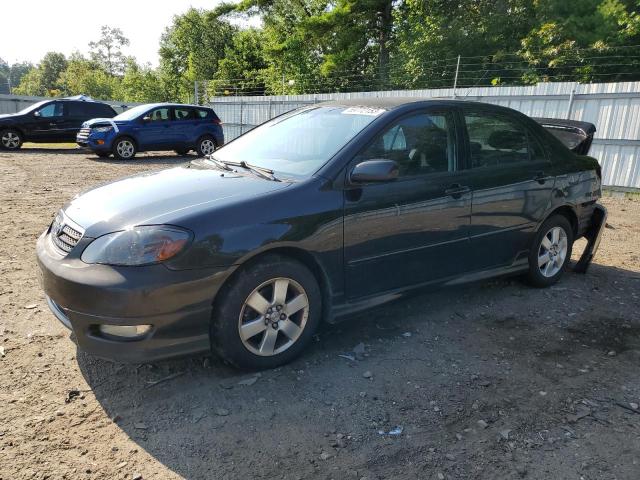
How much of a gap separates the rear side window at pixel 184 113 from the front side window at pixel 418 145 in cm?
1279

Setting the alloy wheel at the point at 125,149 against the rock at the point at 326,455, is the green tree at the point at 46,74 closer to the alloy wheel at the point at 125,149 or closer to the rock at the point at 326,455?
the alloy wheel at the point at 125,149

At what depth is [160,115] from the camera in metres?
15.0

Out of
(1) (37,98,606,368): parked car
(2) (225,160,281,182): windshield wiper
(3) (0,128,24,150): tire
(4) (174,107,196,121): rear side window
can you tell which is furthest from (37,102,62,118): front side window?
(2) (225,160,281,182): windshield wiper

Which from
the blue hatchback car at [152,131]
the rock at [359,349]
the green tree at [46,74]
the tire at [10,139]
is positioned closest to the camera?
the rock at [359,349]

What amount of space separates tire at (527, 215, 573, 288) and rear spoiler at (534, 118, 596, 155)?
5.56 feet

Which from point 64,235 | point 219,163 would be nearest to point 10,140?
point 219,163

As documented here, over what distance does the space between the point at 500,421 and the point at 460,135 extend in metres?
2.20

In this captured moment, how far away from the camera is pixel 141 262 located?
8.80 ft

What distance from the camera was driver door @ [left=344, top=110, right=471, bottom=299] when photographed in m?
3.42

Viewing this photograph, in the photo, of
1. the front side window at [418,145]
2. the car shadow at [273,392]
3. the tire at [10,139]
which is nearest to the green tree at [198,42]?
the tire at [10,139]

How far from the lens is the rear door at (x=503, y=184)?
4.09 meters

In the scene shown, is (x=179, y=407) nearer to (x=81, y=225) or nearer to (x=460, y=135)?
(x=81, y=225)

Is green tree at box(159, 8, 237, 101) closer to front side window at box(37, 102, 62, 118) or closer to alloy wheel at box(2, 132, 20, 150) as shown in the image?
front side window at box(37, 102, 62, 118)

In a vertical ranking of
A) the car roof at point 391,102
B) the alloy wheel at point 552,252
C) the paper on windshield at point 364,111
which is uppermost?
the car roof at point 391,102
